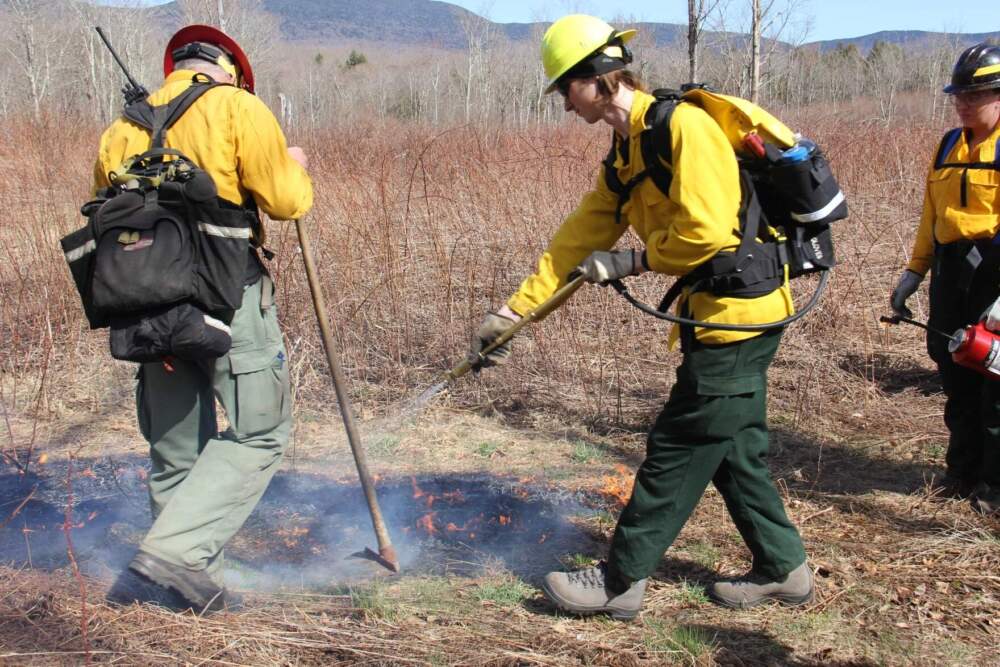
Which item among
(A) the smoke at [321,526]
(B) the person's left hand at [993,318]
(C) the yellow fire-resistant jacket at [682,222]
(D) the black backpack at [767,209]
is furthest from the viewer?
(A) the smoke at [321,526]

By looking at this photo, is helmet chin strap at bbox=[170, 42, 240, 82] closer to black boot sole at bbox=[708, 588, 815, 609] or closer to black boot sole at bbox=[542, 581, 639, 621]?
black boot sole at bbox=[542, 581, 639, 621]

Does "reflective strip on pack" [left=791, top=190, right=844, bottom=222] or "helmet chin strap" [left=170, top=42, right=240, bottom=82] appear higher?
"helmet chin strap" [left=170, top=42, right=240, bottom=82]

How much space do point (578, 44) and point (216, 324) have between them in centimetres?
143

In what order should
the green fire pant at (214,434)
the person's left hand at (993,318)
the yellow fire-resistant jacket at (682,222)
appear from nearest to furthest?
1. the yellow fire-resistant jacket at (682,222)
2. the green fire pant at (214,434)
3. the person's left hand at (993,318)

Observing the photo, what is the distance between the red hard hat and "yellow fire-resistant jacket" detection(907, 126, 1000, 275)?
2.99 meters

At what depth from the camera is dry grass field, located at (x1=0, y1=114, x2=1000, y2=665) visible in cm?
268

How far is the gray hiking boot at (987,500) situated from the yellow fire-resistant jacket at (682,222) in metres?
1.77

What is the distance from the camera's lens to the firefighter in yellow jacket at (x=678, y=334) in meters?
2.38

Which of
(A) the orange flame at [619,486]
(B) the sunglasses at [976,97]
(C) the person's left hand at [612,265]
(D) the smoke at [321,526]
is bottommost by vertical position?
(D) the smoke at [321,526]

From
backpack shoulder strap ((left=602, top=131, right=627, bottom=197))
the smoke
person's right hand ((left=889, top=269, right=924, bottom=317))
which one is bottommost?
the smoke

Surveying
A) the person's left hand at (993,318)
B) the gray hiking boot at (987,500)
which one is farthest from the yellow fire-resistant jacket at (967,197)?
A: the gray hiking boot at (987,500)

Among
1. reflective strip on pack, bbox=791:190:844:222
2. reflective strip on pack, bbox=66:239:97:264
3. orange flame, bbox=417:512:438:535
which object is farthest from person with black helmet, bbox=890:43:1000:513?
reflective strip on pack, bbox=66:239:97:264

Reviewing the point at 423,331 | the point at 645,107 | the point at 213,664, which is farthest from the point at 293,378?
the point at 645,107

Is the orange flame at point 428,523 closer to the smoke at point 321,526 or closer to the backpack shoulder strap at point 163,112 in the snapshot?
the smoke at point 321,526
